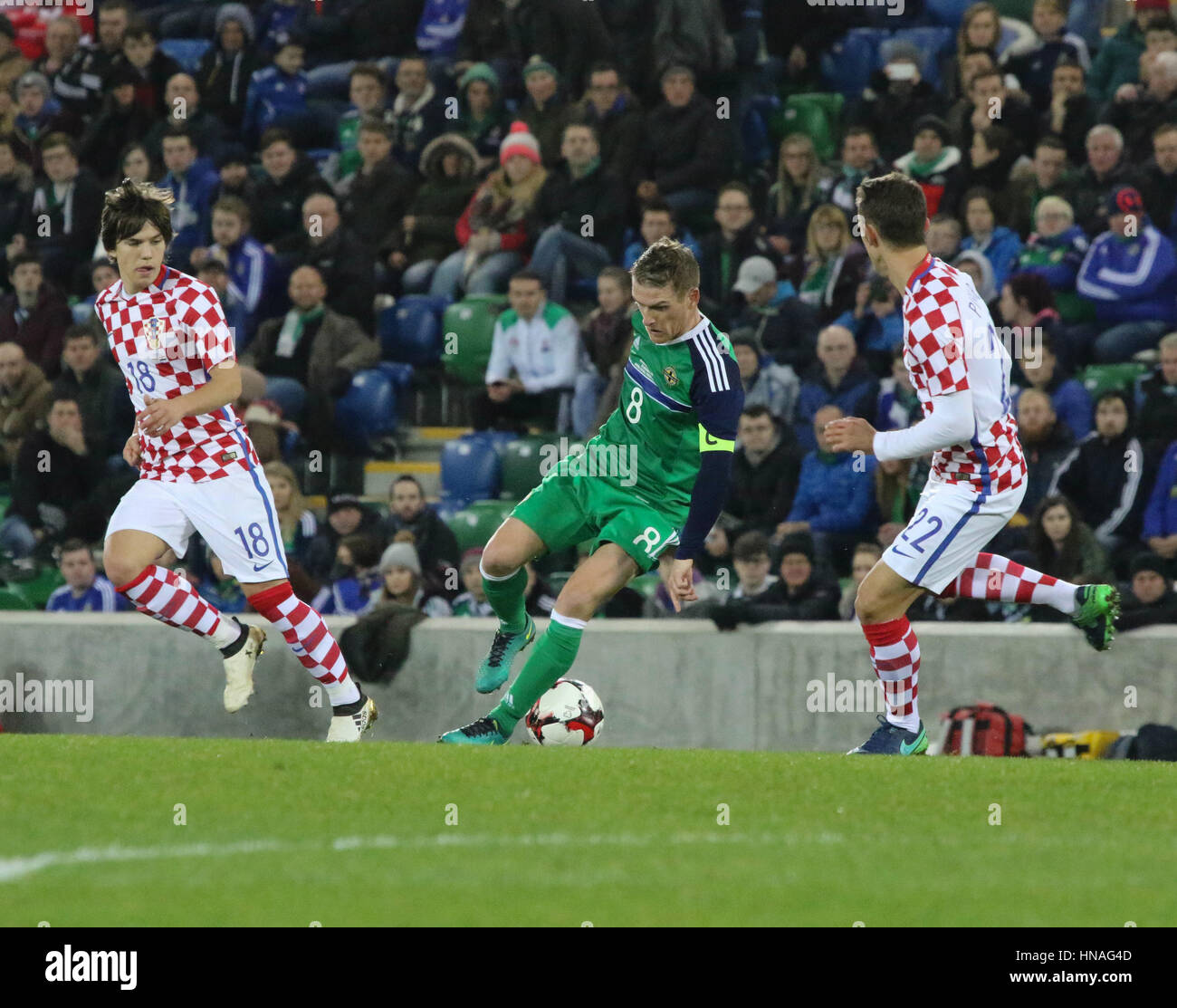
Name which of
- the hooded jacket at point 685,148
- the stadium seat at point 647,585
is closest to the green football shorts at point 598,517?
the stadium seat at point 647,585

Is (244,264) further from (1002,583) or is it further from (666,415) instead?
(1002,583)

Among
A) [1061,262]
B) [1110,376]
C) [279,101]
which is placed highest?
[279,101]

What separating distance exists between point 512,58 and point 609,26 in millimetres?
892

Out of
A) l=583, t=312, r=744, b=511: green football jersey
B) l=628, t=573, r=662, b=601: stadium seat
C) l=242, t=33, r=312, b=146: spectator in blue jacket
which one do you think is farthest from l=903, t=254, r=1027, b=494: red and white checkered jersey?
l=242, t=33, r=312, b=146: spectator in blue jacket

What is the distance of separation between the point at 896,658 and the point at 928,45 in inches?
355

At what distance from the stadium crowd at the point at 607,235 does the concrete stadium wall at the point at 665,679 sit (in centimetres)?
35

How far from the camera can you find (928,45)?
16469mm

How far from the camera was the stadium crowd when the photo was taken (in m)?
13.0

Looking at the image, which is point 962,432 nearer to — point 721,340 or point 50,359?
point 721,340

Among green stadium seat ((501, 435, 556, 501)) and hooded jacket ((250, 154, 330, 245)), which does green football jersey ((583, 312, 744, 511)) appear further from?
hooded jacket ((250, 154, 330, 245))

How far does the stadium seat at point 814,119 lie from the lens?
636 inches

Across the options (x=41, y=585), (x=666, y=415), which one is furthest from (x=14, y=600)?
(x=666, y=415)

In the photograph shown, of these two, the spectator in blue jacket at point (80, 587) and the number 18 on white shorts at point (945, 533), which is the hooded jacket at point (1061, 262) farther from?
the spectator in blue jacket at point (80, 587)

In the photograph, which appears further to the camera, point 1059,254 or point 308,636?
point 1059,254
